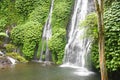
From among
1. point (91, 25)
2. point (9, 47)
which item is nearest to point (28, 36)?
point (9, 47)

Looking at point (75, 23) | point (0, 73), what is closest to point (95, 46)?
point (0, 73)

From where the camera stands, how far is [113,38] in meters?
11.6

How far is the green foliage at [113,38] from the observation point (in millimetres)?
11242

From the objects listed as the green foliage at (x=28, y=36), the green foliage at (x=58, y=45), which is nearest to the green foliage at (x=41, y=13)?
the green foliage at (x=28, y=36)

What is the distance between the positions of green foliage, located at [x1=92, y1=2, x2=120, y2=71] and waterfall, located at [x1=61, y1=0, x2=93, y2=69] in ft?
19.1

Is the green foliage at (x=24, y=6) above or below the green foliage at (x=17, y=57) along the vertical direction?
above

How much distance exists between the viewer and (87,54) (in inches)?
699

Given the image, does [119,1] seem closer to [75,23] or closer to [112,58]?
[112,58]

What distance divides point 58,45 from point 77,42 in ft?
5.59

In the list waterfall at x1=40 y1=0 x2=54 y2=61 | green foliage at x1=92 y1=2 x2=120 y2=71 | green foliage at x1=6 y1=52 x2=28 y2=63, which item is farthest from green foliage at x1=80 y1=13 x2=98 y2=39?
green foliage at x1=6 y1=52 x2=28 y2=63

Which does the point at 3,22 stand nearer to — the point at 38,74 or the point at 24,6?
the point at 24,6

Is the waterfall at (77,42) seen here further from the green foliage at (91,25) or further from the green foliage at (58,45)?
the green foliage at (91,25)

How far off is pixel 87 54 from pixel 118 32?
260 inches

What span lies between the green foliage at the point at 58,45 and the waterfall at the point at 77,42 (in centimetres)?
46
